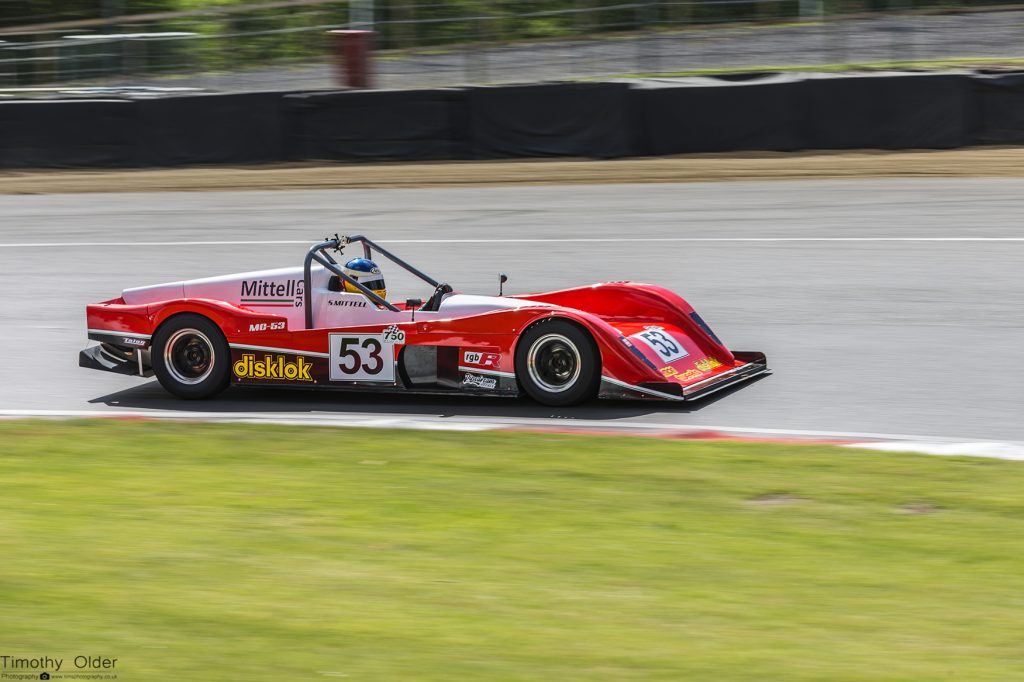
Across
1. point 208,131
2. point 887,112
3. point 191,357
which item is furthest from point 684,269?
point 208,131

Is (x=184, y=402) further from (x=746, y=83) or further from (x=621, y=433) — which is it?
(x=746, y=83)

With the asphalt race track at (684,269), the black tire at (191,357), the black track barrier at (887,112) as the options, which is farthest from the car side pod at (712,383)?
the black track barrier at (887,112)

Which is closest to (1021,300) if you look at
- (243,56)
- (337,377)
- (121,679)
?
(337,377)

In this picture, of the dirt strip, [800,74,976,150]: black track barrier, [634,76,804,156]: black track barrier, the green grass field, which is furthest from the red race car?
[634,76,804,156]: black track barrier

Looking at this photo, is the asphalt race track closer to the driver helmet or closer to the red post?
the driver helmet

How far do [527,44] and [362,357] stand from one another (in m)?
17.7

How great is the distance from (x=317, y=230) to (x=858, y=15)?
42.4ft

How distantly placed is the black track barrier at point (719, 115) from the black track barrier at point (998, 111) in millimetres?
2442

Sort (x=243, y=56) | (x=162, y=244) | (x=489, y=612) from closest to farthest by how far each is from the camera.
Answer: (x=489, y=612) → (x=162, y=244) → (x=243, y=56)

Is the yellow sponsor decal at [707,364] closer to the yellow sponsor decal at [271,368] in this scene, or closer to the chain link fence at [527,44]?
the yellow sponsor decal at [271,368]

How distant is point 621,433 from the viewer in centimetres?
816

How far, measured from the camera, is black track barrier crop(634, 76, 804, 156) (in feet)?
64.5

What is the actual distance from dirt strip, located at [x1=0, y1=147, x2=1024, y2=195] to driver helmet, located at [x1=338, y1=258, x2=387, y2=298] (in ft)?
34.1

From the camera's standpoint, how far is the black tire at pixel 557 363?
337 inches
